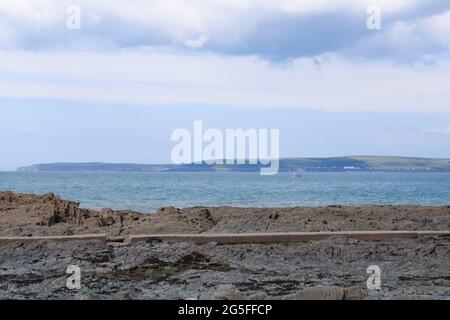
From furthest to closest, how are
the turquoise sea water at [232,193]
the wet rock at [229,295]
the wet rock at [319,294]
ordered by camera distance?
the turquoise sea water at [232,193] → the wet rock at [319,294] → the wet rock at [229,295]

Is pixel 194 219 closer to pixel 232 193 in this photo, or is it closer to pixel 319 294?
pixel 319 294

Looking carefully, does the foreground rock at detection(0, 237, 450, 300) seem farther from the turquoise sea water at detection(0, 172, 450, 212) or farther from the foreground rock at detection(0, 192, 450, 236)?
the turquoise sea water at detection(0, 172, 450, 212)

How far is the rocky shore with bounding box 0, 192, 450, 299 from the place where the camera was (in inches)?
338

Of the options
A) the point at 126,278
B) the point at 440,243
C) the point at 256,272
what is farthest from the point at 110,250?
the point at 440,243

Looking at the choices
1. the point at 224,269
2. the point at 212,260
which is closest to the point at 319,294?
the point at 224,269

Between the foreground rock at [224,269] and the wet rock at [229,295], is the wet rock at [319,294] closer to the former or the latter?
the foreground rock at [224,269]

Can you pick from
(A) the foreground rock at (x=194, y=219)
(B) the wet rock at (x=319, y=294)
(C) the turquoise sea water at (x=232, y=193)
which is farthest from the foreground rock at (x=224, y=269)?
(C) the turquoise sea water at (x=232, y=193)

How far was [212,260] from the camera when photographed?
34.3 ft

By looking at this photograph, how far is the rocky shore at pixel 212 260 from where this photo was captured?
859 centimetres

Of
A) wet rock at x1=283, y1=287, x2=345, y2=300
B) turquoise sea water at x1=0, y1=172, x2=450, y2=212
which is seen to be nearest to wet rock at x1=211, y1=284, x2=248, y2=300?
wet rock at x1=283, y1=287, x2=345, y2=300

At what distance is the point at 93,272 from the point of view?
9.67m

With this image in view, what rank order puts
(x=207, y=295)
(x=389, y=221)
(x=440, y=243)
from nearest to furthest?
1. (x=207, y=295)
2. (x=440, y=243)
3. (x=389, y=221)

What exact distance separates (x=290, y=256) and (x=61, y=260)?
12.0 feet

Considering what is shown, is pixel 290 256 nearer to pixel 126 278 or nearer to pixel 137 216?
pixel 126 278
